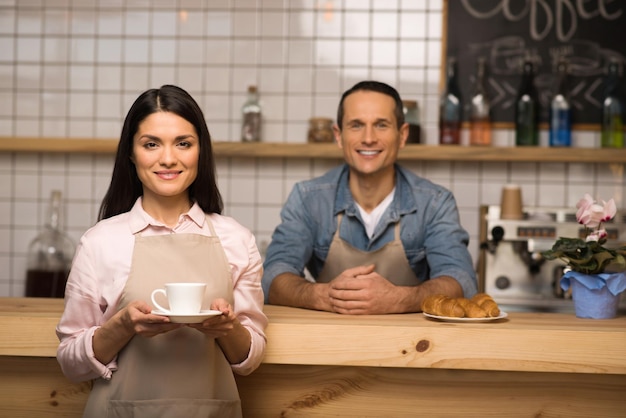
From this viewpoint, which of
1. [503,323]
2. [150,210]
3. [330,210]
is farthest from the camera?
[330,210]

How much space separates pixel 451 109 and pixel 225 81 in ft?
3.12

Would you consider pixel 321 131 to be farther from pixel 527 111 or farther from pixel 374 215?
pixel 374 215

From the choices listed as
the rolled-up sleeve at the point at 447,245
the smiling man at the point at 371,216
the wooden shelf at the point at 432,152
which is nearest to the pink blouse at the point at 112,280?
the smiling man at the point at 371,216

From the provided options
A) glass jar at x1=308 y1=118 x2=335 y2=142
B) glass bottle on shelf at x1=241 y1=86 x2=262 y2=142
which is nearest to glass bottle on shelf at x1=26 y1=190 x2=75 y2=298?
glass bottle on shelf at x1=241 y1=86 x2=262 y2=142

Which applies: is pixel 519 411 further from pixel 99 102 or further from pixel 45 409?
pixel 99 102

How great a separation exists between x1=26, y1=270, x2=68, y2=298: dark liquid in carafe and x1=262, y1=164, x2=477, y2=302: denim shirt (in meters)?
1.30

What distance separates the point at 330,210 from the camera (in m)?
2.42

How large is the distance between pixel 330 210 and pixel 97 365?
1.09 meters

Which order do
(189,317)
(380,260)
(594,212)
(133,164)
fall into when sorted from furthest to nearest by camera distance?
(380,260)
(594,212)
(133,164)
(189,317)

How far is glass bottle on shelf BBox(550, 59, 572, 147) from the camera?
10.7 feet

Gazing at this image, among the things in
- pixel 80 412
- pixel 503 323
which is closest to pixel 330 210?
pixel 503 323

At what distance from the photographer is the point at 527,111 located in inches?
130

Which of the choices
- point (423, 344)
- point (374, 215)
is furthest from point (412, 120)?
point (423, 344)

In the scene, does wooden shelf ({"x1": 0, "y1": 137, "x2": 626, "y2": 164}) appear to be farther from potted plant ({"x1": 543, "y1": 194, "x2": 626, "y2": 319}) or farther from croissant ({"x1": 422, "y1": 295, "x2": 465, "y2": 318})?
croissant ({"x1": 422, "y1": 295, "x2": 465, "y2": 318})
